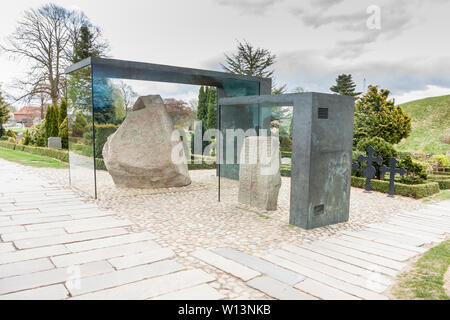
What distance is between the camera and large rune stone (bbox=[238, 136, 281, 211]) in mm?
6973

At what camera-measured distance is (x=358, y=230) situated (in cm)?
589

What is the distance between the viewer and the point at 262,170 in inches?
275

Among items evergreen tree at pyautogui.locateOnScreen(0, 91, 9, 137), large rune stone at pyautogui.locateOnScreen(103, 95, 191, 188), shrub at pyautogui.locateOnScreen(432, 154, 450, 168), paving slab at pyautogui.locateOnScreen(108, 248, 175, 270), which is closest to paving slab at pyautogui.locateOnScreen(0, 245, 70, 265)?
paving slab at pyautogui.locateOnScreen(108, 248, 175, 270)

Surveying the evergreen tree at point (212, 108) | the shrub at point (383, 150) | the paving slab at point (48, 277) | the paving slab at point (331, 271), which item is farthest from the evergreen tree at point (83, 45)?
the paving slab at point (331, 271)

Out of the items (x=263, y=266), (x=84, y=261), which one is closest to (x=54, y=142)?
(x=84, y=261)

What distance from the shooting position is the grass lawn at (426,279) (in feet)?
11.3

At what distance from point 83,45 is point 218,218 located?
70.3ft

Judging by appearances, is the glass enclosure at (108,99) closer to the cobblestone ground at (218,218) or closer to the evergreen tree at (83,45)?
the cobblestone ground at (218,218)

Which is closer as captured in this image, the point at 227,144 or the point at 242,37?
the point at 227,144

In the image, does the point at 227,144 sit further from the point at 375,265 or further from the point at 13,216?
the point at 375,265

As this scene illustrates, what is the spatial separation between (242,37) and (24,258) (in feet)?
87.2

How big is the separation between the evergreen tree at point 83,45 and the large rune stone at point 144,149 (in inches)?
659

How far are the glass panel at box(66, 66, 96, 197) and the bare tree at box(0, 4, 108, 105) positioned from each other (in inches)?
629

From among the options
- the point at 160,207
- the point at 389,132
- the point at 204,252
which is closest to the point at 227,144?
the point at 160,207
